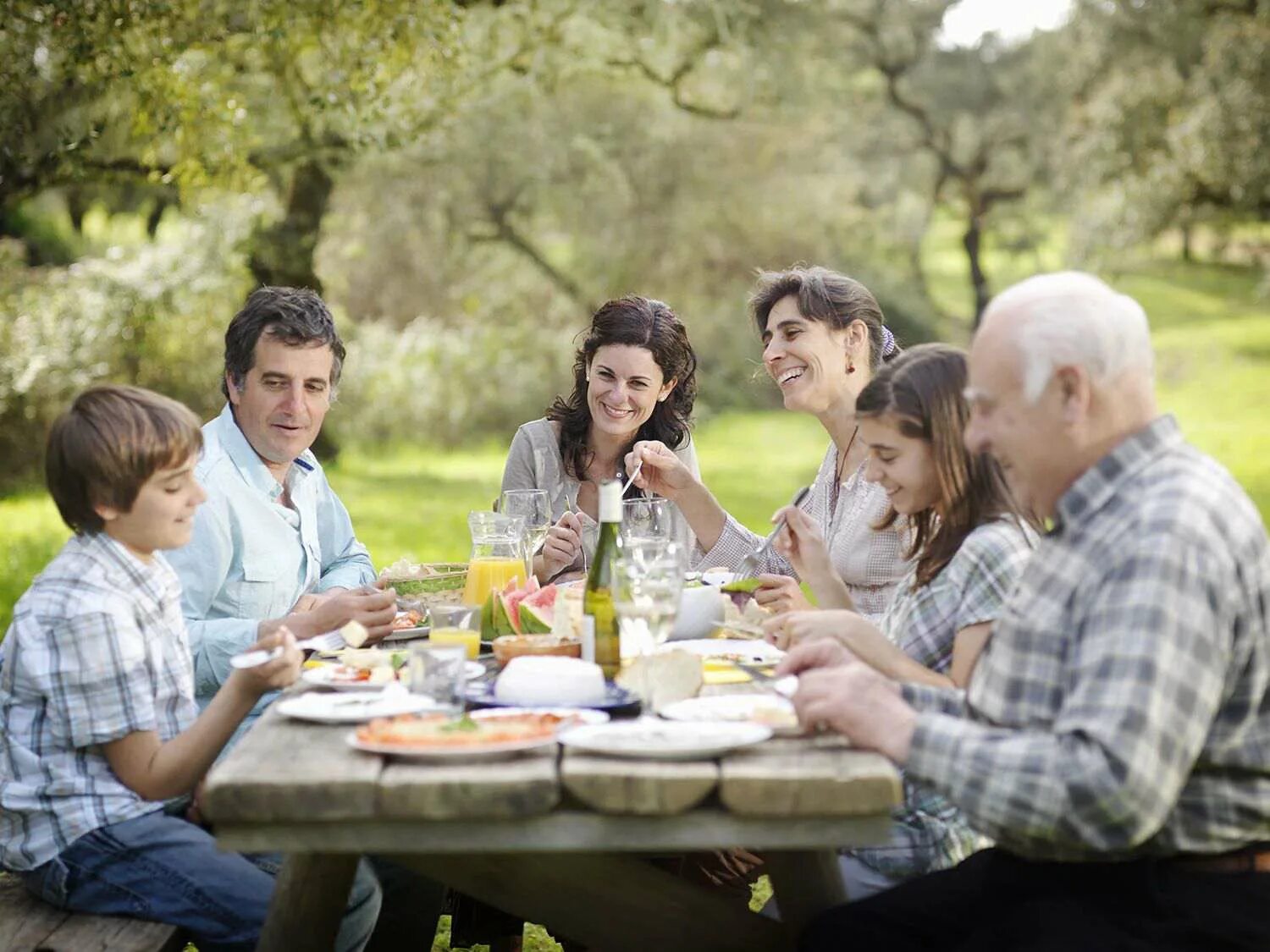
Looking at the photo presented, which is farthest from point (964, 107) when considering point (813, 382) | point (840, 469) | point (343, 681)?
point (343, 681)

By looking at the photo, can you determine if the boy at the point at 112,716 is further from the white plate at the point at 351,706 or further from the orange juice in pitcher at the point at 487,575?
the orange juice in pitcher at the point at 487,575

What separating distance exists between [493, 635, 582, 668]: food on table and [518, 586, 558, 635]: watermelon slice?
0.60 ft

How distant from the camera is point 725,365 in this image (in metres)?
18.0

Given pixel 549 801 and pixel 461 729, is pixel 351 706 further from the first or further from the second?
pixel 549 801

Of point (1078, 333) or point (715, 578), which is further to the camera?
point (715, 578)

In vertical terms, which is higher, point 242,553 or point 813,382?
point 813,382

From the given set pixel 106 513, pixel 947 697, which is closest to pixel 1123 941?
pixel 947 697

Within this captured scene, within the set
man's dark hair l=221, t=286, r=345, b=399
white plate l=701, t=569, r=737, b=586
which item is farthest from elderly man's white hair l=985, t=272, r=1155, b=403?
man's dark hair l=221, t=286, r=345, b=399

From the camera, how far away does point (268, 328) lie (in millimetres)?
4152

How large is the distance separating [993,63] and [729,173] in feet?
16.2

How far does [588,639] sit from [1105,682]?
1.12 m

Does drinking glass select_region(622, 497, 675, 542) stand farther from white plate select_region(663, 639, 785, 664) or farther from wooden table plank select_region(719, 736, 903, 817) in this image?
wooden table plank select_region(719, 736, 903, 817)

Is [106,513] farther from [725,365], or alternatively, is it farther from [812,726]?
[725,365]

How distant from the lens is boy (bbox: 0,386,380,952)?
8.92 ft
